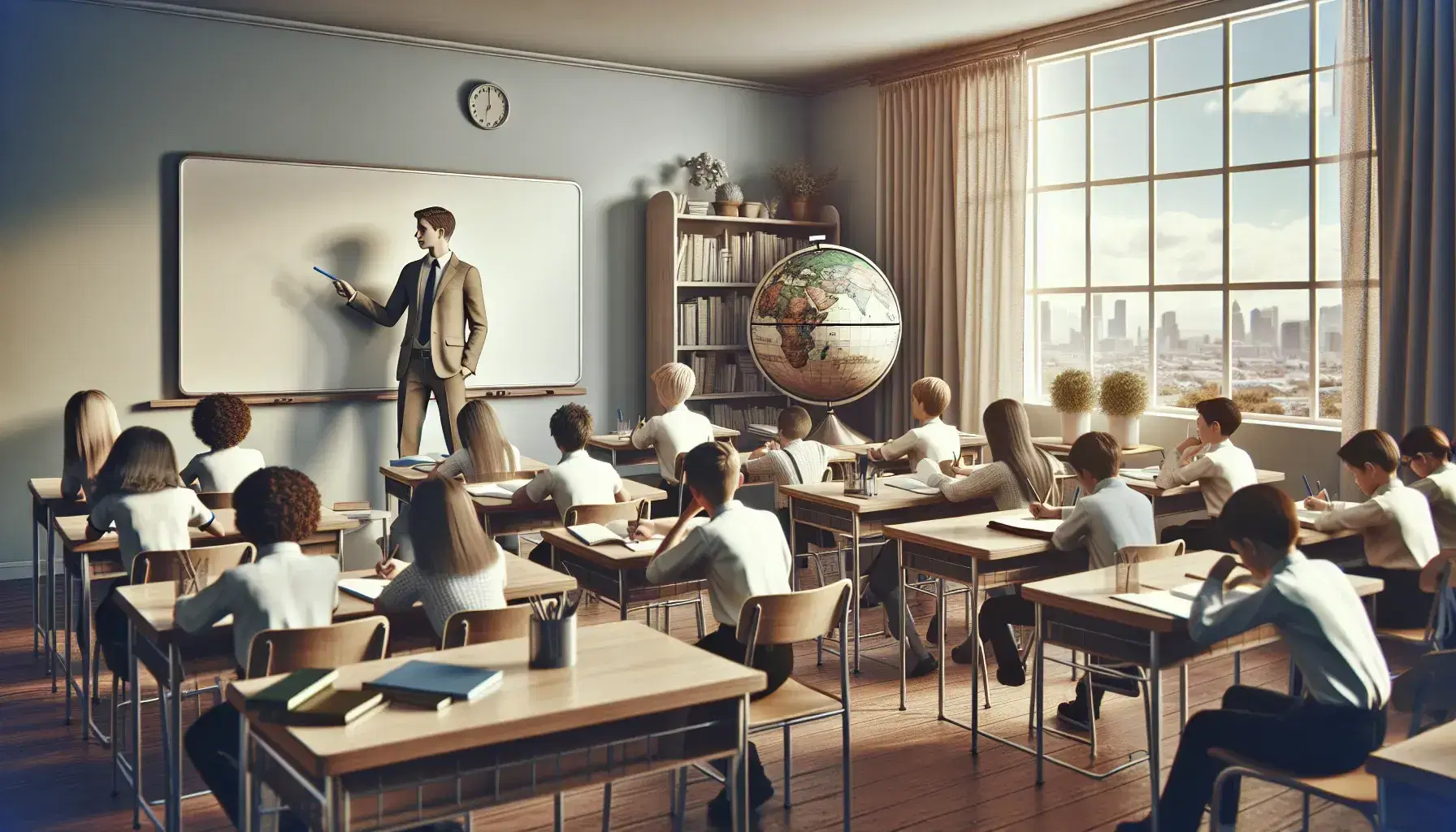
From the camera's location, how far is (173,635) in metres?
2.79

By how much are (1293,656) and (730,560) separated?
138cm

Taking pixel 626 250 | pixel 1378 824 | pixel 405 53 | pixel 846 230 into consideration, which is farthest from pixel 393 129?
pixel 1378 824

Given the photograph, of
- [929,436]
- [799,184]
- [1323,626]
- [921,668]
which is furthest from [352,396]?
[1323,626]

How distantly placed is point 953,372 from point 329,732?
653cm

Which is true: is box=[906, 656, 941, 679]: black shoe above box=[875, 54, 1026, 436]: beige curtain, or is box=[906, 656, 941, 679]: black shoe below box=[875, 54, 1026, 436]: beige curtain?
below

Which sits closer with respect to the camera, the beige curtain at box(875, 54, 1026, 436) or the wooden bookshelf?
the beige curtain at box(875, 54, 1026, 436)

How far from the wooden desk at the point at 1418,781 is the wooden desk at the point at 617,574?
204 centimetres

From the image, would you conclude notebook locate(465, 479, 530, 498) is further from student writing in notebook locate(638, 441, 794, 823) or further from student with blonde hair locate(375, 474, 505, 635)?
student with blonde hair locate(375, 474, 505, 635)

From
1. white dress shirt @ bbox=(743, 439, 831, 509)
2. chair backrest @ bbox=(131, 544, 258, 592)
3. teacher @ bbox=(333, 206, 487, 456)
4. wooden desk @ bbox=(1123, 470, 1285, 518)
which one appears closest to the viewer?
chair backrest @ bbox=(131, 544, 258, 592)

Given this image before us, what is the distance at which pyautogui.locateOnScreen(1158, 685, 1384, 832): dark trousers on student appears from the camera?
2520 mm

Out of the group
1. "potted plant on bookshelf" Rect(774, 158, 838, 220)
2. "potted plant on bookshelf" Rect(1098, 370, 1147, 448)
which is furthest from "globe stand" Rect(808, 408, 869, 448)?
"potted plant on bookshelf" Rect(774, 158, 838, 220)

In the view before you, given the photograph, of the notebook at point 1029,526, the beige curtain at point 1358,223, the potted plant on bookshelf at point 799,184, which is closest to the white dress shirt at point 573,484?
the notebook at point 1029,526

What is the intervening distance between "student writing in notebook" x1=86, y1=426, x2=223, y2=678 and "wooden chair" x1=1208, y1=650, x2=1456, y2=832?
3.11m

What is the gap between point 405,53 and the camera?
7430mm
